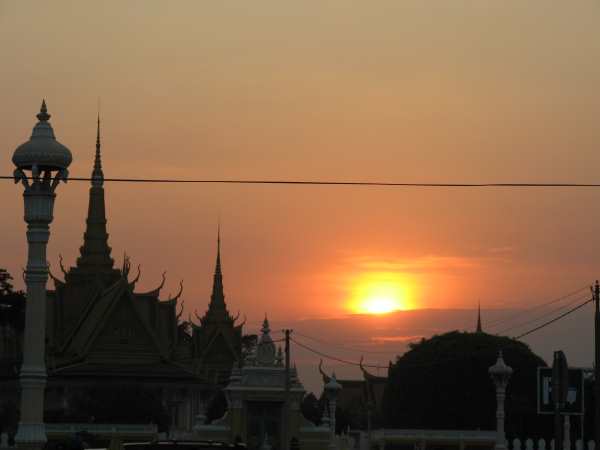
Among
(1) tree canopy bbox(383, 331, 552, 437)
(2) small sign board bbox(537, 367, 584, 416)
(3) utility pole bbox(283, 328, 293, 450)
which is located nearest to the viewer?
(2) small sign board bbox(537, 367, 584, 416)

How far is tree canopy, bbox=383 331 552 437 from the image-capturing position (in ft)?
291

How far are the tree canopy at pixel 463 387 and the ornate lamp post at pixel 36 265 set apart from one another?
56273 millimetres

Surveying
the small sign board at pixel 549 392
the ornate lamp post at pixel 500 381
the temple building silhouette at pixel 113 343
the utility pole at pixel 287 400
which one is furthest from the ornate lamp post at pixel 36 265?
the temple building silhouette at pixel 113 343

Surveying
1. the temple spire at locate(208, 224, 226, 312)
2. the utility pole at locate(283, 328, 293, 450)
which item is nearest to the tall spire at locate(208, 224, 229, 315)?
the temple spire at locate(208, 224, 226, 312)

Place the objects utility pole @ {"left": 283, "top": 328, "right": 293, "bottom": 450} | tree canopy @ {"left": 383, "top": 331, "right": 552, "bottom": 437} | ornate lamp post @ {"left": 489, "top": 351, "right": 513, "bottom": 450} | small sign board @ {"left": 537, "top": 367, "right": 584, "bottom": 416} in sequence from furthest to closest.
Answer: tree canopy @ {"left": 383, "top": 331, "right": 552, "bottom": 437}, utility pole @ {"left": 283, "top": 328, "right": 293, "bottom": 450}, ornate lamp post @ {"left": 489, "top": 351, "right": 513, "bottom": 450}, small sign board @ {"left": 537, "top": 367, "right": 584, "bottom": 416}

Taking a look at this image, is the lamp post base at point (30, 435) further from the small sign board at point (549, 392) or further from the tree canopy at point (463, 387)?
the tree canopy at point (463, 387)

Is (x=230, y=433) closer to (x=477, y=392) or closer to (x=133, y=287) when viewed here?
(x=477, y=392)

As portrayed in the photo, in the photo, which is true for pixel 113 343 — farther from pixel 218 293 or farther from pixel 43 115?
pixel 43 115

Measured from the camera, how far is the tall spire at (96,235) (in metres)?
107

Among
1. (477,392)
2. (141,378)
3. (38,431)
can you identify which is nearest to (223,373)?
(141,378)

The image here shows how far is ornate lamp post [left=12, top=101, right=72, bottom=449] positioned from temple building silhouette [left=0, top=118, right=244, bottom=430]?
4957cm

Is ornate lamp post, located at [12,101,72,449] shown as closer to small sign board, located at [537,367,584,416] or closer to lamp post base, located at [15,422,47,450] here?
lamp post base, located at [15,422,47,450]

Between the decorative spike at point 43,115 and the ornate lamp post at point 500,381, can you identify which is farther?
the ornate lamp post at point 500,381

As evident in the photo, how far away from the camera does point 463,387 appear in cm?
9056
